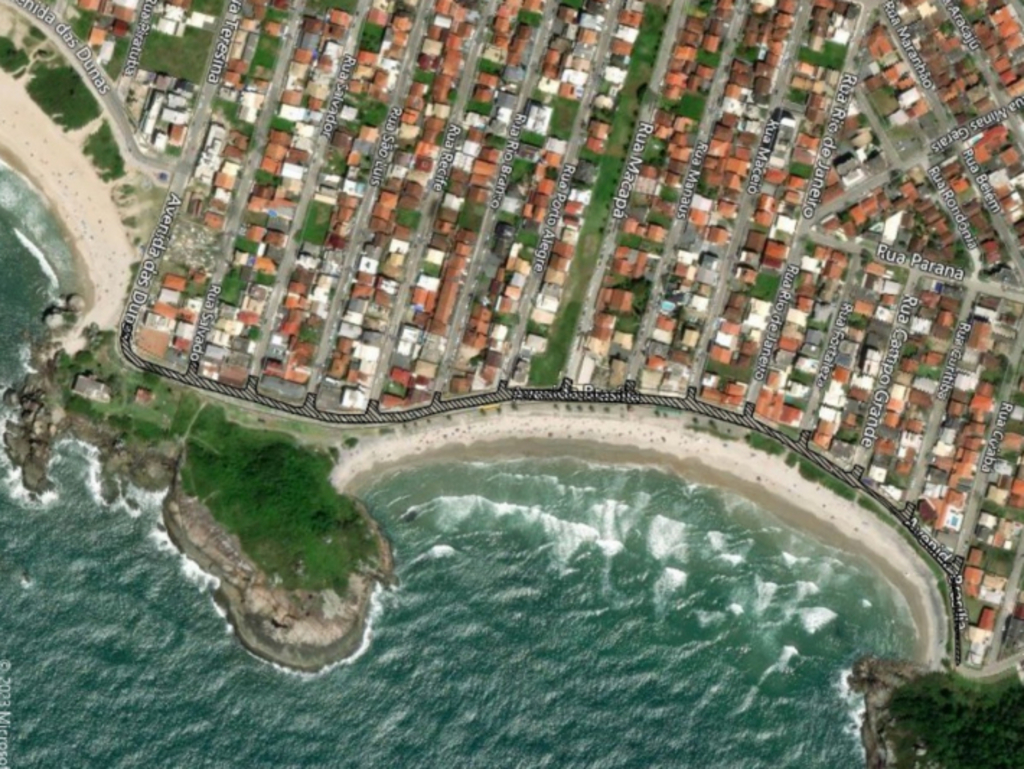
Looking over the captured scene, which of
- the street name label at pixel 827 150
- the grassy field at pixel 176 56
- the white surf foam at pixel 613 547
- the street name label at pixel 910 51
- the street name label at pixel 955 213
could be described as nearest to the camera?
the grassy field at pixel 176 56

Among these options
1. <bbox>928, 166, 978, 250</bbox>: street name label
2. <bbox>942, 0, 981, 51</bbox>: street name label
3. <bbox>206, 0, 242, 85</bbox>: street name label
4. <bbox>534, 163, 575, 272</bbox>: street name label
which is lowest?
<bbox>534, 163, 575, 272</bbox>: street name label

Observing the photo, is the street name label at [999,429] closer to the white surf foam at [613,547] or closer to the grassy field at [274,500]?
the white surf foam at [613,547]

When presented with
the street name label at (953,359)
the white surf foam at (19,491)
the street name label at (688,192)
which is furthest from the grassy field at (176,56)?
the street name label at (953,359)

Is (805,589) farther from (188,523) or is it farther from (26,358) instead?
(26,358)

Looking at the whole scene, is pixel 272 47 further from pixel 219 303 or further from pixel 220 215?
pixel 219 303

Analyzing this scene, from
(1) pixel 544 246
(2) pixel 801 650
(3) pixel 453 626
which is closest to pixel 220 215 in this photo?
(1) pixel 544 246

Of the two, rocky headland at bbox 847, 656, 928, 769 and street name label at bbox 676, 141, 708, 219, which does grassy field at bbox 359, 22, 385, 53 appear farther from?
rocky headland at bbox 847, 656, 928, 769

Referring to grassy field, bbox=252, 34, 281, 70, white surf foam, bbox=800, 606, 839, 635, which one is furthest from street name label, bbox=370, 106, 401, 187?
white surf foam, bbox=800, 606, 839, 635
